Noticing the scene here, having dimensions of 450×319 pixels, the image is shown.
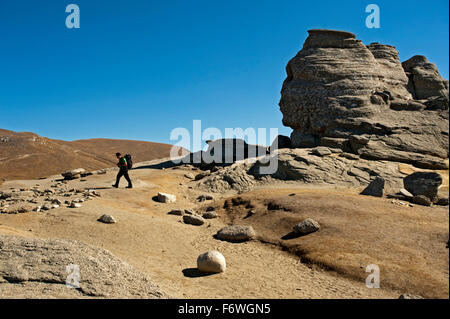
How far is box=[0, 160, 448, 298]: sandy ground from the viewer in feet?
17.9

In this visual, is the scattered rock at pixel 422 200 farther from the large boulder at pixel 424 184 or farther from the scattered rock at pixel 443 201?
the large boulder at pixel 424 184

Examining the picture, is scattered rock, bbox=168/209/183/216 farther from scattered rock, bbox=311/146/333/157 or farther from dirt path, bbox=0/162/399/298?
scattered rock, bbox=311/146/333/157

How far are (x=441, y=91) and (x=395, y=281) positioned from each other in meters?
19.4

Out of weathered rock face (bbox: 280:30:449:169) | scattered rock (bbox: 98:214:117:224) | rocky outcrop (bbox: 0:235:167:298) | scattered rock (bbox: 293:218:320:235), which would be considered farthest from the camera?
weathered rock face (bbox: 280:30:449:169)

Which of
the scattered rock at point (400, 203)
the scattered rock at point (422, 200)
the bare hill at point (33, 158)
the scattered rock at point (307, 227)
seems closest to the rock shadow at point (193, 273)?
the scattered rock at point (307, 227)

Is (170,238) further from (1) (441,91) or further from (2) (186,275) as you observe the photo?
(1) (441,91)

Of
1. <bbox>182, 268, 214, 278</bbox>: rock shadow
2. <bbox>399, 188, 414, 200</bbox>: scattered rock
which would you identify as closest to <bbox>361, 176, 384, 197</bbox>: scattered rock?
<bbox>399, 188, 414, 200</bbox>: scattered rock

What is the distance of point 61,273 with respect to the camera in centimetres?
474

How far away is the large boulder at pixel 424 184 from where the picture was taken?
10.3 metres

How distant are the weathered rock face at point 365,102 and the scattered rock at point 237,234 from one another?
9.04 m

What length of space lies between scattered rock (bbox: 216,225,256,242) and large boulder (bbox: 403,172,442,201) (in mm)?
6015

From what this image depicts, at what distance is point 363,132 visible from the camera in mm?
16500

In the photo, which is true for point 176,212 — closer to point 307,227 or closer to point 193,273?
point 307,227
